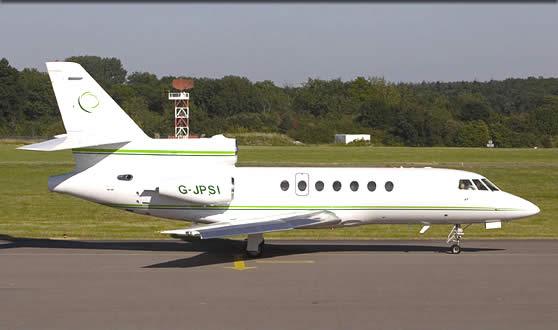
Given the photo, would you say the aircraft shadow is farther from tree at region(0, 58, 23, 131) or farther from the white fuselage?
tree at region(0, 58, 23, 131)

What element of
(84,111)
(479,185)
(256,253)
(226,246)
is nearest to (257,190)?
(256,253)

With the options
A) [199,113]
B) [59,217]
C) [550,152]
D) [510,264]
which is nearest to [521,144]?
[550,152]

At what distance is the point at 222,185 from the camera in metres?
21.2

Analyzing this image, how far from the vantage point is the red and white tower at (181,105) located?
73.5 m

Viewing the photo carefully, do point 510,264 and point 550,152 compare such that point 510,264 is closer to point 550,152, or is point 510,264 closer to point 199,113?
point 550,152

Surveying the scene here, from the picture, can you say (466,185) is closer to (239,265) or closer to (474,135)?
(239,265)

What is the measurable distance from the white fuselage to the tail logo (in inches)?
42.1

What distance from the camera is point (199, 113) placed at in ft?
301

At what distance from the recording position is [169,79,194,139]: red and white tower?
73.5m

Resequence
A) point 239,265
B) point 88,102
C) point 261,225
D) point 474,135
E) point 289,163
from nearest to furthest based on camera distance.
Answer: point 239,265, point 261,225, point 88,102, point 289,163, point 474,135

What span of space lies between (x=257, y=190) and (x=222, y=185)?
987mm

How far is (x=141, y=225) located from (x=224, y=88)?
236 feet

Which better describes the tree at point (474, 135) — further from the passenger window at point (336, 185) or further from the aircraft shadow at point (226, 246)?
the passenger window at point (336, 185)

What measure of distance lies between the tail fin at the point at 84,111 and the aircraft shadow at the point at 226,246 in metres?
3.19
